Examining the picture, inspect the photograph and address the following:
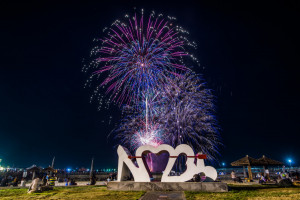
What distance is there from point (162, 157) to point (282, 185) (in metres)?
13.9

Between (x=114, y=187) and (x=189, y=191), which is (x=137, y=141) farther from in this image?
(x=189, y=191)

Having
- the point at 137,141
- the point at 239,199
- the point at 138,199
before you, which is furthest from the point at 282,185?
the point at 137,141

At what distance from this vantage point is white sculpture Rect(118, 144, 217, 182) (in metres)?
14.8

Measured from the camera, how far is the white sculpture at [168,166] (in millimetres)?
14758

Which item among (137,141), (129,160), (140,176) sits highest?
(137,141)

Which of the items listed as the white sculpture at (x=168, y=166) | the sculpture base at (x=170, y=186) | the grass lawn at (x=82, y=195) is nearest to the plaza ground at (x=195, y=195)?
the grass lawn at (x=82, y=195)

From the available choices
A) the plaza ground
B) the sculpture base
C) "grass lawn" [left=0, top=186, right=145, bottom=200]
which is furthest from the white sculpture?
"grass lawn" [left=0, top=186, right=145, bottom=200]

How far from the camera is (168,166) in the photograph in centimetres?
1542

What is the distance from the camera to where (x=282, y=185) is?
59.5 ft

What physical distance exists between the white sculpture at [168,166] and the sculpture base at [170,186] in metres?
0.49

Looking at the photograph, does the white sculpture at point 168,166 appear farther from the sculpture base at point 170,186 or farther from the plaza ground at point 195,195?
the plaza ground at point 195,195

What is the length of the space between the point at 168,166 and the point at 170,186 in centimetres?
152

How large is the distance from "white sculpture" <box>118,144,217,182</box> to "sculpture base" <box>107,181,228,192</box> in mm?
494

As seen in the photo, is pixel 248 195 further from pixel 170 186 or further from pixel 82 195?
pixel 82 195
